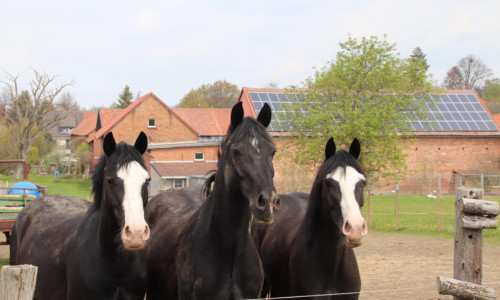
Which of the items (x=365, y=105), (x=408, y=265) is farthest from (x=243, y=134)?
(x=365, y=105)

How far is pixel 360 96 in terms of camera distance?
2020 cm

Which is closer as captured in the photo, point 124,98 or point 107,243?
point 107,243

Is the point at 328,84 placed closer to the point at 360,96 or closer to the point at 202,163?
the point at 360,96

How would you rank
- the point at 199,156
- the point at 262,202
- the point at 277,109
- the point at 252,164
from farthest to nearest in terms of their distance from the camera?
the point at 199,156 → the point at 277,109 → the point at 252,164 → the point at 262,202

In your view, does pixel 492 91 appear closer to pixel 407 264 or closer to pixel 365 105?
pixel 365 105

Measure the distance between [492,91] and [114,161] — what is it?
6531 centimetres

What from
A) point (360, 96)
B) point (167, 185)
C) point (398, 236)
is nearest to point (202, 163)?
point (167, 185)

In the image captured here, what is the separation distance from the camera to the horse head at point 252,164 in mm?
3418

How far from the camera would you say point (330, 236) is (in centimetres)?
474

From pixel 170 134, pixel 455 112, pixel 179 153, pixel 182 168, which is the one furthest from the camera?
pixel 170 134

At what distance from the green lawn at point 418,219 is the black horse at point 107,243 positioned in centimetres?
1312

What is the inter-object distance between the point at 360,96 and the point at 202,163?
53.1 ft

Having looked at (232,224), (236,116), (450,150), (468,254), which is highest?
(450,150)

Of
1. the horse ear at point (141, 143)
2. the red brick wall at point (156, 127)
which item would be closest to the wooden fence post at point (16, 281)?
the horse ear at point (141, 143)
